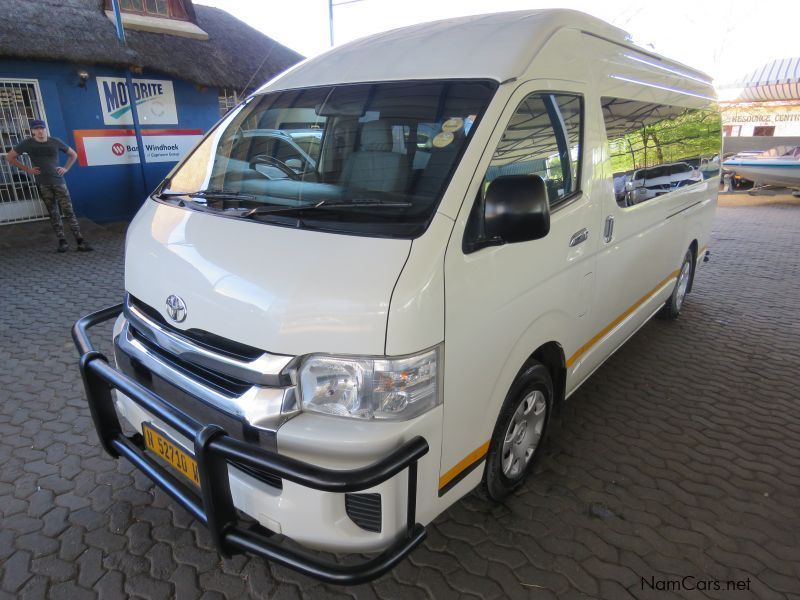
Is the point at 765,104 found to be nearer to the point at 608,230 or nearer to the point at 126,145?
the point at 126,145

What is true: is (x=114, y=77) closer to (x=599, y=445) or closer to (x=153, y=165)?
(x=153, y=165)

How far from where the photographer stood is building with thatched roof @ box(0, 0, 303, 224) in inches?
349

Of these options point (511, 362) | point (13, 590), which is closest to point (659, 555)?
point (511, 362)

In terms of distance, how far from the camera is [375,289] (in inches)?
69.0

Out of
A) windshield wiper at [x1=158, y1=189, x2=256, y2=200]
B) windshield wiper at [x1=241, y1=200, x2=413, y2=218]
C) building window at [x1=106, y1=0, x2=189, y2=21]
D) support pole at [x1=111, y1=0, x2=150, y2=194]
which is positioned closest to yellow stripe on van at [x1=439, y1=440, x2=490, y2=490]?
windshield wiper at [x1=241, y1=200, x2=413, y2=218]

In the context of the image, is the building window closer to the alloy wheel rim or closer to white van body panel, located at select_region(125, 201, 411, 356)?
white van body panel, located at select_region(125, 201, 411, 356)

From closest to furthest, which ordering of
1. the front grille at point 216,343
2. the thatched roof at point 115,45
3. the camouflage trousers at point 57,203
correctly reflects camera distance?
the front grille at point 216,343 < the camouflage trousers at point 57,203 < the thatched roof at point 115,45

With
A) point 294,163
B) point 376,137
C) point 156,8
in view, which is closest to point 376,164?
point 376,137

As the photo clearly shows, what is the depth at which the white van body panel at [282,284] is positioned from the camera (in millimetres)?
1758

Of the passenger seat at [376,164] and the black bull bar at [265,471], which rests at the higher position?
the passenger seat at [376,164]

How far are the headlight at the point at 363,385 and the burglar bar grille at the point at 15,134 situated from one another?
32.3 feet

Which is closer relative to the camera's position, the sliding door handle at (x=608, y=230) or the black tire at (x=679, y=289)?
the sliding door handle at (x=608, y=230)

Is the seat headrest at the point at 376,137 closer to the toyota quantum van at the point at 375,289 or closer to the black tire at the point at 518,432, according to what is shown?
the toyota quantum van at the point at 375,289

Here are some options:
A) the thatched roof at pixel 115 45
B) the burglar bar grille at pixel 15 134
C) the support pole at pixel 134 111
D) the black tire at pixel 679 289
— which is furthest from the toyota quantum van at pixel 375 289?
the burglar bar grille at pixel 15 134
